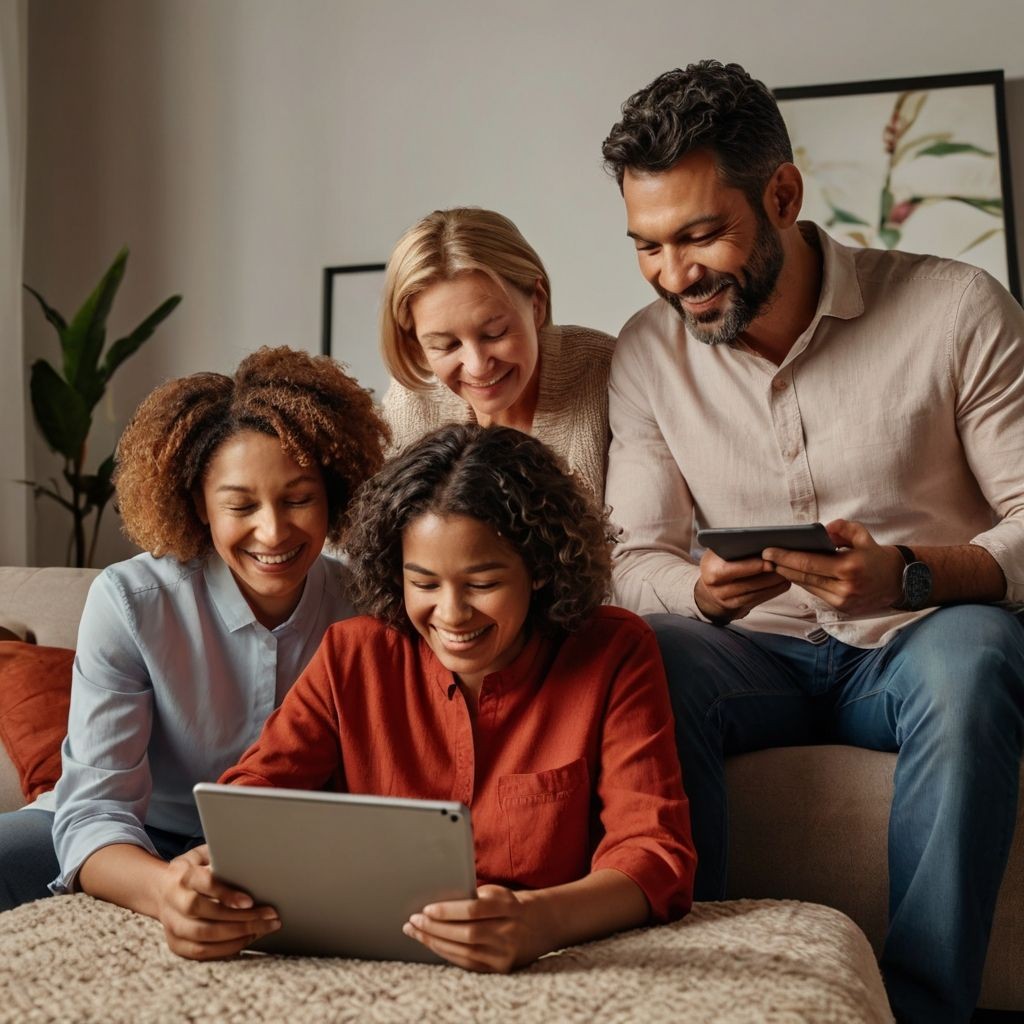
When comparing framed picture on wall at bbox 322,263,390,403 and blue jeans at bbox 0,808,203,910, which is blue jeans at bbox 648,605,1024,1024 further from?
framed picture on wall at bbox 322,263,390,403

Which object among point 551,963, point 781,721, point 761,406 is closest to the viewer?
point 551,963

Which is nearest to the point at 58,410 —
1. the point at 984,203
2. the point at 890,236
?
the point at 890,236

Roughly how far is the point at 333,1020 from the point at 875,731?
35.4 inches

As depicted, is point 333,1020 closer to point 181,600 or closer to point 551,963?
point 551,963

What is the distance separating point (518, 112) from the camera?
3.57 metres

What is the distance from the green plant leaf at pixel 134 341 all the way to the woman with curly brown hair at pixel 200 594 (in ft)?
6.53

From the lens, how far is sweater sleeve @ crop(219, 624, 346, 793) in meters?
1.37

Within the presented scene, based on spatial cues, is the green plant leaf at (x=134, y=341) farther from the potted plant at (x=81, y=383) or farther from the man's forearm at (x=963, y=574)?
the man's forearm at (x=963, y=574)

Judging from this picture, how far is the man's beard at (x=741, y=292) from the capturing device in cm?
182

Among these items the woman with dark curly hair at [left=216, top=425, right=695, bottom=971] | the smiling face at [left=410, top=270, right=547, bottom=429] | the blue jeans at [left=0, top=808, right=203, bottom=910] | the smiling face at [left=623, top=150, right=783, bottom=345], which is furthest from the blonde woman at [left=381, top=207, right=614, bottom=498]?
the blue jeans at [left=0, top=808, right=203, bottom=910]

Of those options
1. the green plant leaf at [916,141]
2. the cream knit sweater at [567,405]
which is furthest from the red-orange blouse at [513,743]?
the green plant leaf at [916,141]

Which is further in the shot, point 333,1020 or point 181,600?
point 181,600

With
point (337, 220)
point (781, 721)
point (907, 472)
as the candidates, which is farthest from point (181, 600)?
point (337, 220)

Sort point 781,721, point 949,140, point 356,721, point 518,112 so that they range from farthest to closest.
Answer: point 518,112, point 949,140, point 781,721, point 356,721
